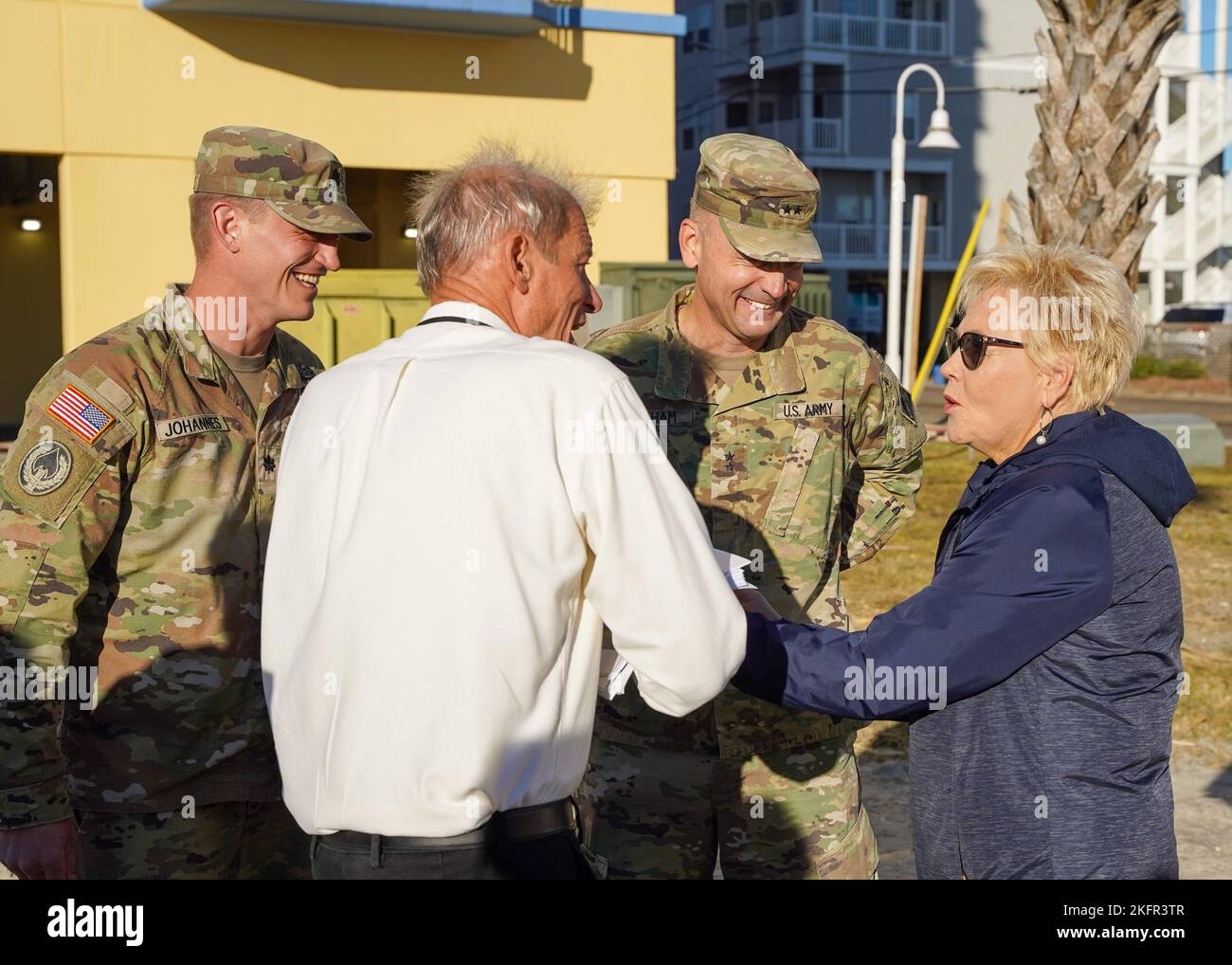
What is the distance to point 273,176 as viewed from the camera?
10.4ft

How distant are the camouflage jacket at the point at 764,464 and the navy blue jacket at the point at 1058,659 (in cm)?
95

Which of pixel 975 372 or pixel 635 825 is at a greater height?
pixel 975 372

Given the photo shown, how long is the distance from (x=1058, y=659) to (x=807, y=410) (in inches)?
50.6

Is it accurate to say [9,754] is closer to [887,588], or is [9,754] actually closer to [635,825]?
[635,825]

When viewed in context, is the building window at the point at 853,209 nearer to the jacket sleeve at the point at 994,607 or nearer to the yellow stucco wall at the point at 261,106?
the yellow stucco wall at the point at 261,106

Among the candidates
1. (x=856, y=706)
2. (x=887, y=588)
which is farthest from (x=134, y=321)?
(x=887, y=588)

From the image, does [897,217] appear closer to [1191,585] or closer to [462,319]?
[1191,585]

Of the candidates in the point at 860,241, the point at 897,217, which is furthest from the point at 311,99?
the point at 860,241

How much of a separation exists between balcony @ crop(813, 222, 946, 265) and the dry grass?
26595mm

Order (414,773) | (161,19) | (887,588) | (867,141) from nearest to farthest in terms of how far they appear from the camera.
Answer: (414,773) → (887,588) → (161,19) → (867,141)

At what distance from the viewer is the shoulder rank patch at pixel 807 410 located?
3.45 m

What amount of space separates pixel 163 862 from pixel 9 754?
0.43 meters
